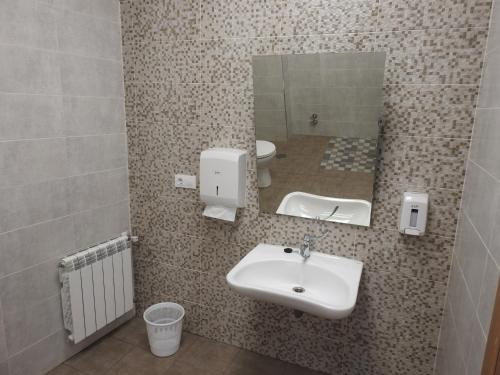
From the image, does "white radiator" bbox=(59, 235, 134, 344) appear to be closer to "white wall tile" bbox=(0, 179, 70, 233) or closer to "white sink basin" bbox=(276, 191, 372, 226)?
"white wall tile" bbox=(0, 179, 70, 233)

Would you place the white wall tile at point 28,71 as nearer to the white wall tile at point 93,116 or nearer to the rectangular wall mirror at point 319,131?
the white wall tile at point 93,116

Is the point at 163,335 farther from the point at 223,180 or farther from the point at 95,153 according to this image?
the point at 95,153

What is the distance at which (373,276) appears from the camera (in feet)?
6.22

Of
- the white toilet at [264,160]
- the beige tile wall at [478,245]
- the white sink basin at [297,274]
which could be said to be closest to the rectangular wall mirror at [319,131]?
the white toilet at [264,160]

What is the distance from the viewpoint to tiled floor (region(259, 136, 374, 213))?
1829 millimetres

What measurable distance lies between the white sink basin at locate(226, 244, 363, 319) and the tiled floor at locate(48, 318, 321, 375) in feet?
2.12

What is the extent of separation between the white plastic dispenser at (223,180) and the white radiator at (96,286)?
75 centimetres

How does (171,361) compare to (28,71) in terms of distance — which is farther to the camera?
(171,361)

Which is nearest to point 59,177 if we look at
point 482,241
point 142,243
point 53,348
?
point 142,243

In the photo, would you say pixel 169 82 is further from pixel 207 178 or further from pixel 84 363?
pixel 84 363

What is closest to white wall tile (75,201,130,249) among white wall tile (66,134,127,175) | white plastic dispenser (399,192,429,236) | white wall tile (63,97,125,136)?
white wall tile (66,134,127,175)

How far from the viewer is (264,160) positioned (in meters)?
2.03

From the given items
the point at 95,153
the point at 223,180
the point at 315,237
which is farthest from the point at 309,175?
the point at 95,153

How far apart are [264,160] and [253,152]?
0.10 metres
